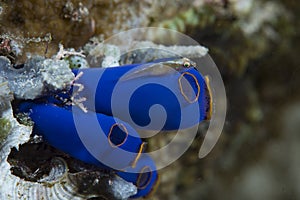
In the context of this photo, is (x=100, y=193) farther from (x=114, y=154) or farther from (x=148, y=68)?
(x=148, y=68)

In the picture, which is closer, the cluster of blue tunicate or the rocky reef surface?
the cluster of blue tunicate

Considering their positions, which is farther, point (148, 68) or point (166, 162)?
point (166, 162)

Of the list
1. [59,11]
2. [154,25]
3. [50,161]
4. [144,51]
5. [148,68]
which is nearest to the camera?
[148,68]

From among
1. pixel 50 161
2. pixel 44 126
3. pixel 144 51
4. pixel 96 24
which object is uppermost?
pixel 96 24

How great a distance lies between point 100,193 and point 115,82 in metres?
0.79

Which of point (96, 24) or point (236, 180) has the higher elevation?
point (96, 24)

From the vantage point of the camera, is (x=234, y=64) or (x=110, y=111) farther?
(x=234, y=64)

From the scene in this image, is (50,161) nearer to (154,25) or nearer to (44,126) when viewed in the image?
(44,126)

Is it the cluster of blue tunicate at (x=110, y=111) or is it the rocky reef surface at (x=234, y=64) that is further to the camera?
the rocky reef surface at (x=234, y=64)

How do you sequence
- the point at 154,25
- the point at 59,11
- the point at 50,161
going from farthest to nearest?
the point at 154,25
the point at 59,11
the point at 50,161

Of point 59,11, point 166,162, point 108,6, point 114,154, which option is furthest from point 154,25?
point 114,154

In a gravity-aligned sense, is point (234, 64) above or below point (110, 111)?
above

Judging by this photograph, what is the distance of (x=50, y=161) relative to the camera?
2514 mm

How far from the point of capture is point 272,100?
5078 mm
